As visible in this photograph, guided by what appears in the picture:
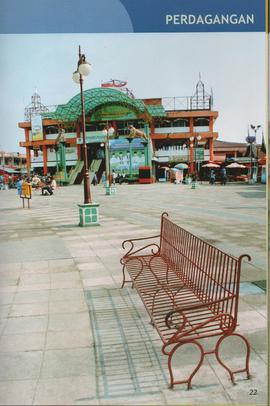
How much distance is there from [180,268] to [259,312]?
110cm

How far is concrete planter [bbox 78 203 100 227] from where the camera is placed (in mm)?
10273

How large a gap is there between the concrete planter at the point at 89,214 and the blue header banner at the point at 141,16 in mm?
6851

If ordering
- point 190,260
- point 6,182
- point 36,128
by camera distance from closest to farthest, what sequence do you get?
point 190,260, point 36,128, point 6,182

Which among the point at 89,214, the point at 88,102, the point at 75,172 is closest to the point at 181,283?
the point at 89,214

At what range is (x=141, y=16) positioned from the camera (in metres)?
3.62

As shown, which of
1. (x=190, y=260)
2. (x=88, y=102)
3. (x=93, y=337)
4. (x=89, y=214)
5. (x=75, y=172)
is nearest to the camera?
(x=93, y=337)

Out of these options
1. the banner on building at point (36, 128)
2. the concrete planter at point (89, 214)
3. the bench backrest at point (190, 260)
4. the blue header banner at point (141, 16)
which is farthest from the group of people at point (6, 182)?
the blue header banner at point (141, 16)

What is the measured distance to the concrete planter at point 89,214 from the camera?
10273 mm

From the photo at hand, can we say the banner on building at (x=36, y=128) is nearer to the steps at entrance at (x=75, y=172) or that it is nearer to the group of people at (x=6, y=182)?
the group of people at (x=6, y=182)

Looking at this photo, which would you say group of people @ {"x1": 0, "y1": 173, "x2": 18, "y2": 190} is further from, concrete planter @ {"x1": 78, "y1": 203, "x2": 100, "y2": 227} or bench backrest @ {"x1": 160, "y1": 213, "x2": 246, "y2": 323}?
bench backrest @ {"x1": 160, "y1": 213, "x2": 246, "y2": 323}

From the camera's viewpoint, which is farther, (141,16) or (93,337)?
(93,337)

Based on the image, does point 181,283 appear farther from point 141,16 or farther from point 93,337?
point 141,16

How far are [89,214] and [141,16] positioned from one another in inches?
284

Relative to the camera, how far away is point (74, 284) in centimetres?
558
